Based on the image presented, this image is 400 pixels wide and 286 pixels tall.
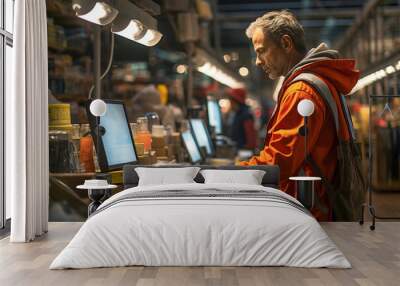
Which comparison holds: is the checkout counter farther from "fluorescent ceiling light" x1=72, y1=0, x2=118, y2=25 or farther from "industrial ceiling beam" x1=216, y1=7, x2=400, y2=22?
"industrial ceiling beam" x1=216, y1=7, x2=400, y2=22

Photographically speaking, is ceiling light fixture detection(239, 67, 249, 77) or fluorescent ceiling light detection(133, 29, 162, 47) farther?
ceiling light fixture detection(239, 67, 249, 77)

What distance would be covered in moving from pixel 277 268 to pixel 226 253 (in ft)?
1.06

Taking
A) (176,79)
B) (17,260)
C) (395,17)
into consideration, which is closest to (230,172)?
(17,260)

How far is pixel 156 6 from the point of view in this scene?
26.3ft

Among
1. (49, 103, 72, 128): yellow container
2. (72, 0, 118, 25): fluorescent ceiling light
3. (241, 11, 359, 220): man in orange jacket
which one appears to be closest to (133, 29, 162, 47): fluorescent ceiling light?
(72, 0, 118, 25): fluorescent ceiling light

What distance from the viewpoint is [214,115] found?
988 cm

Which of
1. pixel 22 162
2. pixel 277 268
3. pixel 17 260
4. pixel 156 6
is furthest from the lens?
pixel 156 6

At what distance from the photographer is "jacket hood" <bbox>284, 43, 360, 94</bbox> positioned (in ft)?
21.7

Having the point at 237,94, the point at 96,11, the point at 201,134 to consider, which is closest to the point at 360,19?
the point at 237,94

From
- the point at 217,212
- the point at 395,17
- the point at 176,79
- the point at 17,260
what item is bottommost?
the point at 17,260

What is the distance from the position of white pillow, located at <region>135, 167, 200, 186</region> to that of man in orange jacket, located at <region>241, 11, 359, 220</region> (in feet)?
2.09

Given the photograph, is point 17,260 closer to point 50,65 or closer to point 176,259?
point 176,259

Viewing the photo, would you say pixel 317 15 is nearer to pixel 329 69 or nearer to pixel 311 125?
pixel 329 69

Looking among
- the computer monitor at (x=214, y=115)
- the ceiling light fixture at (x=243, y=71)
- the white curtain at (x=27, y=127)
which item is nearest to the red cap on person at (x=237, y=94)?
the ceiling light fixture at (x=243, y=71)
